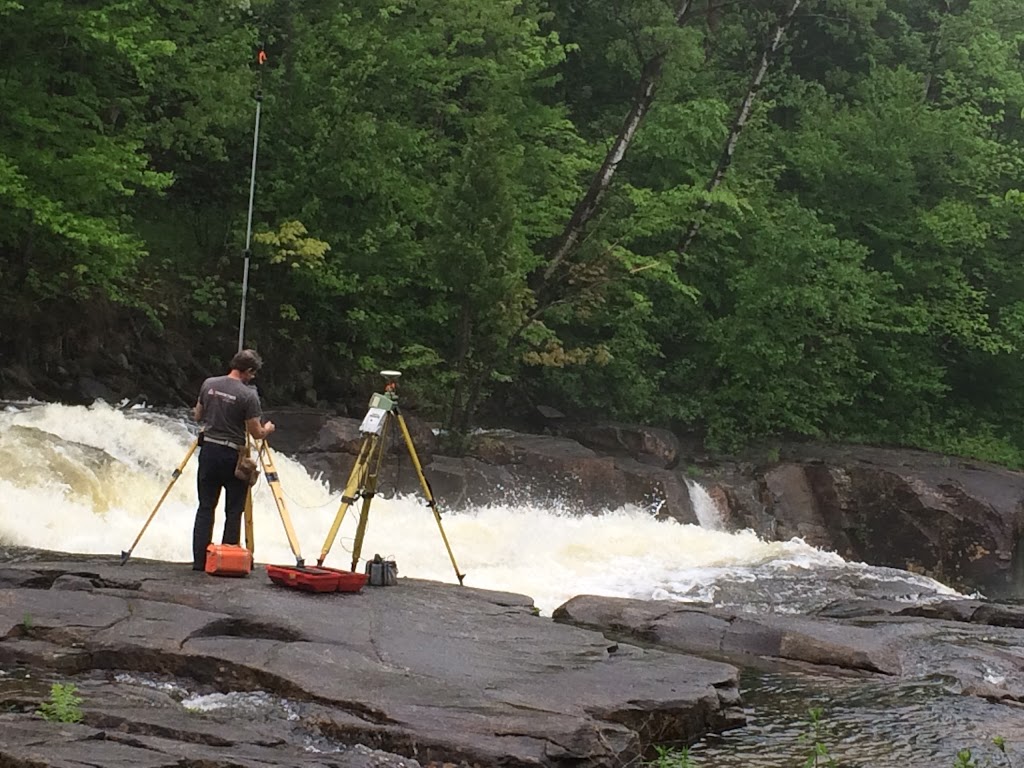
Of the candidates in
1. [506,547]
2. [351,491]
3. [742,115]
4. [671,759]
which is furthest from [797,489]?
[671,759]

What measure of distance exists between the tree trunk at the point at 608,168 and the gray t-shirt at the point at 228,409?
14319 mm

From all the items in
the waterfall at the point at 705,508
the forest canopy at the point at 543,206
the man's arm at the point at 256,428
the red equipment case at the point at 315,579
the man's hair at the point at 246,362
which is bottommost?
the waterfall at the point at 705,508

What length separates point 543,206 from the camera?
2236 centimetres

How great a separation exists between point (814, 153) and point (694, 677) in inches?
888

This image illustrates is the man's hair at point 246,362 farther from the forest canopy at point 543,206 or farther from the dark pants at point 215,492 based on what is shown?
the forest canopy at point 543,206

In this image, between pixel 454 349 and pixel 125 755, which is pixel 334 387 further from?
pixel 125 755

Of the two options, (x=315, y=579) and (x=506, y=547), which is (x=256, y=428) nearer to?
(x=315, y=579)

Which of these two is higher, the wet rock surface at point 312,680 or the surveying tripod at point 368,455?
the surveying tripod at point 368,455

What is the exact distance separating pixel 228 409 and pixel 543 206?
15.0 meters

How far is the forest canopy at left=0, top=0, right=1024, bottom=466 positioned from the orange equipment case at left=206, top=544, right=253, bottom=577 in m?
8.95

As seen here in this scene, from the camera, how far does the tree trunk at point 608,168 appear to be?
883 inches

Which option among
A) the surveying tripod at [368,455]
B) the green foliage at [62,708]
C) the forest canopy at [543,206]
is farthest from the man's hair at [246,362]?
the forest canopy at [543,206]

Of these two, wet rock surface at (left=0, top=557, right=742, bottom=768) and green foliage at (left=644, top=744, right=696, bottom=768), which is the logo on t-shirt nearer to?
wet rock surface at (left=0, top=557, right=742, bottom=768)

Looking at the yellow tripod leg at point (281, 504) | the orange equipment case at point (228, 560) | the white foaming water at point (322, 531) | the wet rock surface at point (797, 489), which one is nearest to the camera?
the orange equipment case at point (228, 560)
